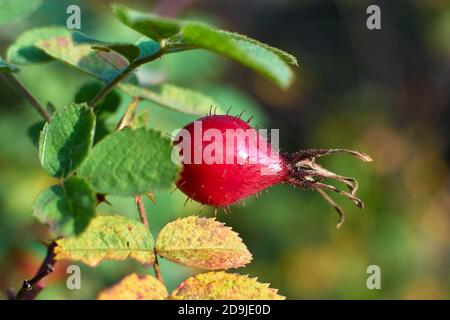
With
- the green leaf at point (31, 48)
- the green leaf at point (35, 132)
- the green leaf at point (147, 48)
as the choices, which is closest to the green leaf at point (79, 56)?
the green leaf at point (31, 48)

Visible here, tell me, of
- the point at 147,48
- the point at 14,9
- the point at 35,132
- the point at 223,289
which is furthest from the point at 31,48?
the point at 223,289

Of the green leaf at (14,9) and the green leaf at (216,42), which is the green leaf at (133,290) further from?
the green leaf at (14,9)

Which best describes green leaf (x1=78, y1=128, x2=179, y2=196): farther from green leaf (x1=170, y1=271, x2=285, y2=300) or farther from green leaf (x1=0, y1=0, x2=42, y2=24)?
green leaf (x1=0, y1=0, x2=42, y2=24)

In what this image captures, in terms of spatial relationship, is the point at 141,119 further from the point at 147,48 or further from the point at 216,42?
the point at 216,42

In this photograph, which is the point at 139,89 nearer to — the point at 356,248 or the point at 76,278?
the point at 76,278
